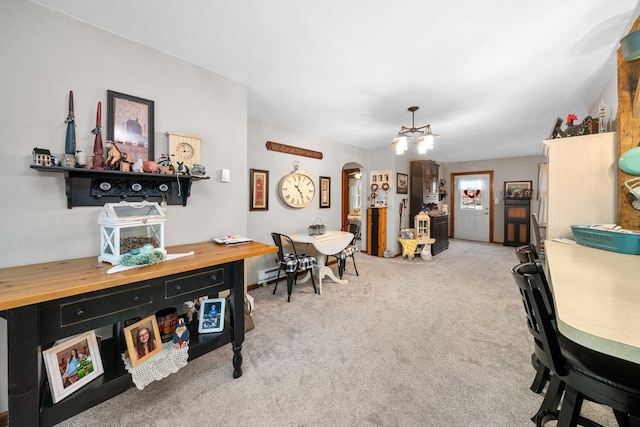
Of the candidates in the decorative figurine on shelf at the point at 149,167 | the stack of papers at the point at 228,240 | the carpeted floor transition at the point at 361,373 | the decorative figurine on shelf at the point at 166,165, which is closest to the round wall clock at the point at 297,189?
the carpeted floor transition at the point at 361,373

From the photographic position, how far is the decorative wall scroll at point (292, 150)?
345cm

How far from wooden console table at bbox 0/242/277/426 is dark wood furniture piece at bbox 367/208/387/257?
3759 millimetres

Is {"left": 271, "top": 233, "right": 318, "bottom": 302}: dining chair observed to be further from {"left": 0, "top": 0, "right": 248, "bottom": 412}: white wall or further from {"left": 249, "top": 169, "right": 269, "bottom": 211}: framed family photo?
{"left": 0, "top": 0, "right": 248, "bottom": 412}: white wall

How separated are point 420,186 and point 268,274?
12.7 ft

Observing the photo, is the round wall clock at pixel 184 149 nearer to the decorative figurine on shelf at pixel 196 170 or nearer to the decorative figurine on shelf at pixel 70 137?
the decorative figurine on shelf at pixel 196 170

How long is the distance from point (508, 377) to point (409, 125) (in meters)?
3.06

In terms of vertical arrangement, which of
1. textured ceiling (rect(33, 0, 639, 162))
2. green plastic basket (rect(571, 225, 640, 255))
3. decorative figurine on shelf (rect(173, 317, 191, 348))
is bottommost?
decorative figurine on shelf (rect(173, 317, 191, 348))

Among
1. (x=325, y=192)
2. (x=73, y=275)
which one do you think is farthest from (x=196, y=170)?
(x=325, y=192)

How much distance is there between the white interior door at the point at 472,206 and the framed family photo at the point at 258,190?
614 centimetres

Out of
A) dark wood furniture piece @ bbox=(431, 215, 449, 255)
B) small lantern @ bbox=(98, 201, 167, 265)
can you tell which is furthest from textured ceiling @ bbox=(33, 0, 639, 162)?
dark wood furniture piece @ bbox=(431, 215, 449, 255)

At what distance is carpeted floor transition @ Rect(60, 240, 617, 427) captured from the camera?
135 cm

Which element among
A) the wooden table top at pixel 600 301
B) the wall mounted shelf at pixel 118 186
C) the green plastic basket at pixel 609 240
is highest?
the wall mounted shelf at pixel 118 186

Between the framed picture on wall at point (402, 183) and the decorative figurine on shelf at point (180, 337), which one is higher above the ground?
the framed picture on wall at point (402, 183)

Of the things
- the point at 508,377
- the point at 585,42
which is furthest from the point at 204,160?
the point at 585,42
